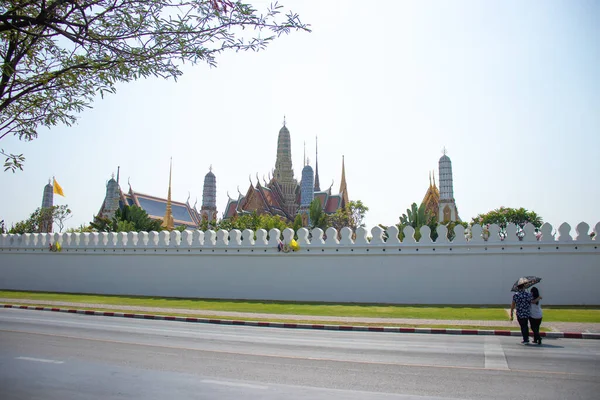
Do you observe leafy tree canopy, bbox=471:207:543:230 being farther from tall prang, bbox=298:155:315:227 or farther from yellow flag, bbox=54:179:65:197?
yellow flag, bbox=54:179:65:197

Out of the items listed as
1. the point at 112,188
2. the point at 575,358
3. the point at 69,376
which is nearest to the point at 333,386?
the point at 69,376

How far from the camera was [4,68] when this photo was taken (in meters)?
7.12

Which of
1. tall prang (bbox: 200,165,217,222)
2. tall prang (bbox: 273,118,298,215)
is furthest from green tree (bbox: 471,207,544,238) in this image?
tall prang (bbox: 200,165,217,222)

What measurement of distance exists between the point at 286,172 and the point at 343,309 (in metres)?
66.5

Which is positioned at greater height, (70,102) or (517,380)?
(70,102)

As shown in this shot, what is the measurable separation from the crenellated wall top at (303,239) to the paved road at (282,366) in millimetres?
6778

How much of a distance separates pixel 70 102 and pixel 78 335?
507 centimetres

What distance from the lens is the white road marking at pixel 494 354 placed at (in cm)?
816

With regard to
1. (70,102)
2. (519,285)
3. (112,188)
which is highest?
(112,188)

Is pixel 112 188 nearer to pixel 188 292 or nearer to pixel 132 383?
pixel 188 292

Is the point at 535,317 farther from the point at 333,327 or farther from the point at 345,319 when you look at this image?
the point at 345,319

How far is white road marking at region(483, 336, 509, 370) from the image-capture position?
8156mm

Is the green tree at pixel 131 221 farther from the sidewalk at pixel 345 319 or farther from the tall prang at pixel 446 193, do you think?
the tall prang at pixel 446 193

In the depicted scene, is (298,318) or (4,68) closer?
(4,68)
